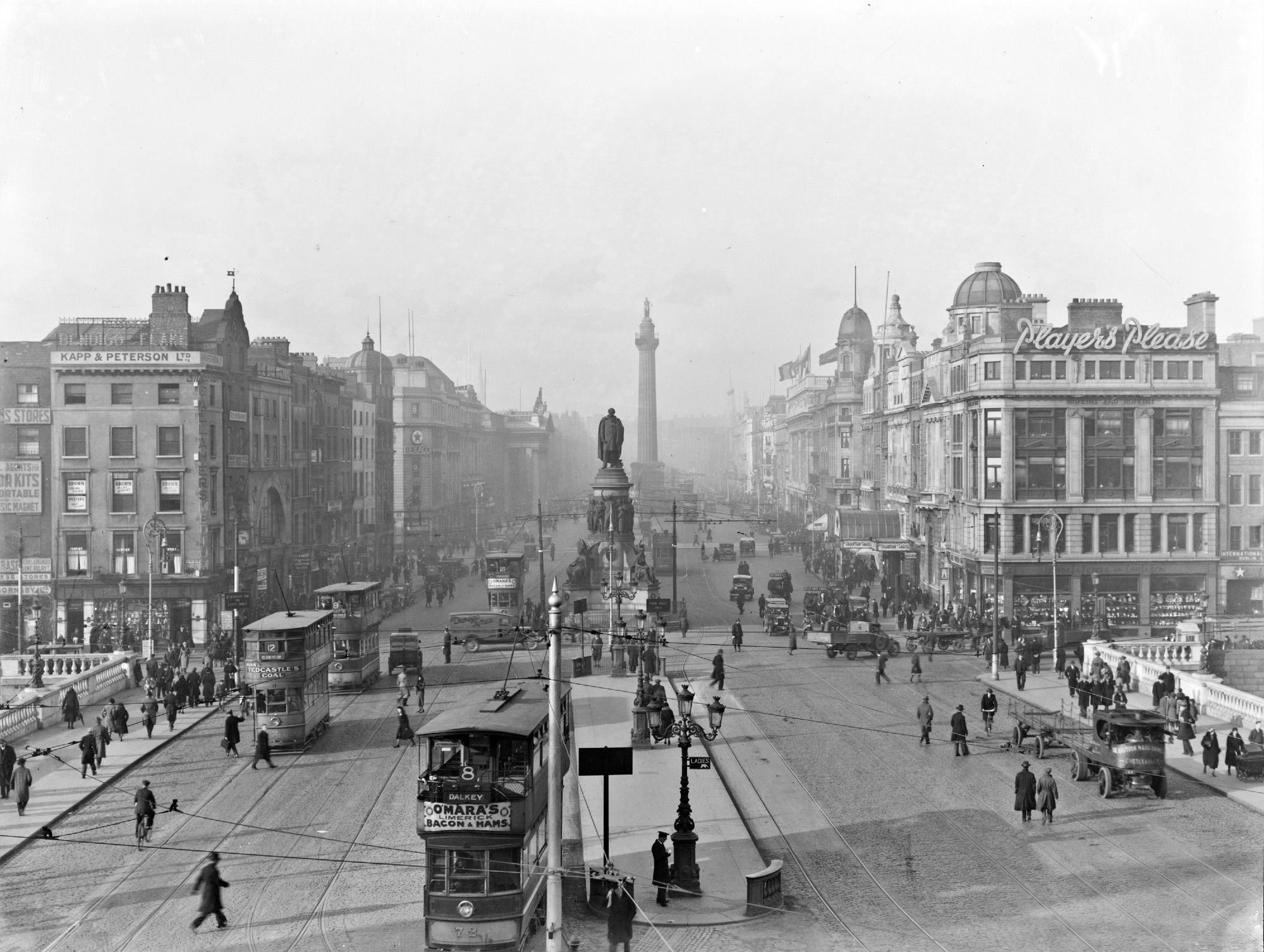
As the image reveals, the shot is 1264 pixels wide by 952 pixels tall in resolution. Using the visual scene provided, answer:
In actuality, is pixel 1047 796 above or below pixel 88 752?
below

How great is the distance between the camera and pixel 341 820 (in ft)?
93.9

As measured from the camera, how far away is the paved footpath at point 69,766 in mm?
28875

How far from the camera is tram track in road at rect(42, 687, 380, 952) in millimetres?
21500

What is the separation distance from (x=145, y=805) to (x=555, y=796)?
1238 cm

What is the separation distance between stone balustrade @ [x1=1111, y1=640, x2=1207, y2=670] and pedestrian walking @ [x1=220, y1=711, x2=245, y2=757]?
32.1 metres

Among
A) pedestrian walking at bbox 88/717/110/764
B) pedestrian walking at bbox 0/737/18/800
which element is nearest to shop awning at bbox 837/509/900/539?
pedestrian walking at bbox 88/717/110/764

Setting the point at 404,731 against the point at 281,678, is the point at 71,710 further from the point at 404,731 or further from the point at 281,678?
the point at 404,731

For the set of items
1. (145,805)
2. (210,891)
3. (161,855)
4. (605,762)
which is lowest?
(161,855)

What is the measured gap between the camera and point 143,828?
26922 millimetres

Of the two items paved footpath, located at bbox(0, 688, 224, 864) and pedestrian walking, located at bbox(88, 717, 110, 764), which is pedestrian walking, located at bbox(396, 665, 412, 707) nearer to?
paved footpath, located at bbox(0, 688, 224, 864)

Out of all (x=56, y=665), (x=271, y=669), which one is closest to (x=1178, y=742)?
(x=271, y=669)

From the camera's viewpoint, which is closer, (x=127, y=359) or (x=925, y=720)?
(x=925, y=720)

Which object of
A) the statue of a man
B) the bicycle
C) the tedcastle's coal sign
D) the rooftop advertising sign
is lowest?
the bicycle

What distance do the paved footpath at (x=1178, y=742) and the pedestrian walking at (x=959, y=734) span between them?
11.2ft
